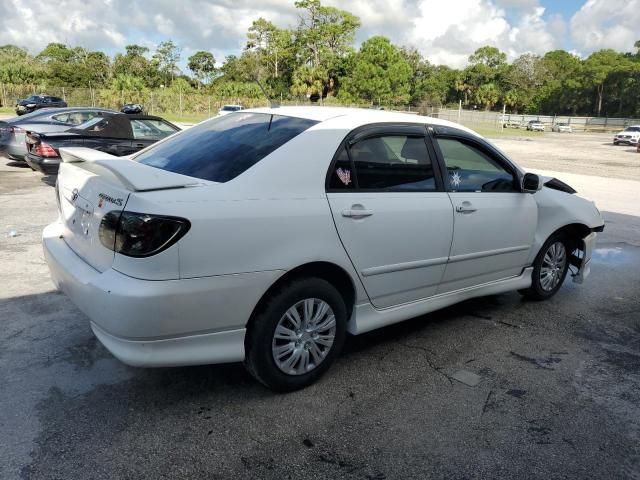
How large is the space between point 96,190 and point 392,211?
1.77m

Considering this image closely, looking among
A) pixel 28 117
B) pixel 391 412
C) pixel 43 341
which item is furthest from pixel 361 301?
pixel 28 117

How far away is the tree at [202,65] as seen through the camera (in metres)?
98.9

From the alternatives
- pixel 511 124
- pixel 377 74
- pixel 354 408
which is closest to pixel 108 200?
pixel 354 408

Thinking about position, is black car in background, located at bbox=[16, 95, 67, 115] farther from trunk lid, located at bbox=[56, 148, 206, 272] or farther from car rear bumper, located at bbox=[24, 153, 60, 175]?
trunk lid, located at bbox=[56, 148, 206, 272]

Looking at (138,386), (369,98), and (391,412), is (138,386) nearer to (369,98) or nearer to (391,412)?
(391,412)

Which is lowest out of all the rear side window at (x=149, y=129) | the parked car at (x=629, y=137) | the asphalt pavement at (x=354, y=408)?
the asphalt pavement at (x=354, y=408)

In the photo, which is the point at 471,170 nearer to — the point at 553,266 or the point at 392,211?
the point at 392,211

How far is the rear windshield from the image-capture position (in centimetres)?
315

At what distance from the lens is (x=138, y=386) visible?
3.28 metres

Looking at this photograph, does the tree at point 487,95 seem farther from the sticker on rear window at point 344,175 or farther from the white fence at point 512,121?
the sticker on rear window at point 344,175

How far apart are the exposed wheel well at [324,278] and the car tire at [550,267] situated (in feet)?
7.39

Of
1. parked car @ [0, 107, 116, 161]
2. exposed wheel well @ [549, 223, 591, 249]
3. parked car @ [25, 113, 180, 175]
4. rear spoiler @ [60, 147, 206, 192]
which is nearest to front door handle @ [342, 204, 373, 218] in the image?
rear spoiler @ [60, 147, 206, 192]

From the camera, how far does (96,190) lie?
9.76 feet

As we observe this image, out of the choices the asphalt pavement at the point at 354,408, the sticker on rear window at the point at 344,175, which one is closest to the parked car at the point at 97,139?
the asphalt pavement at the point at 354,408
